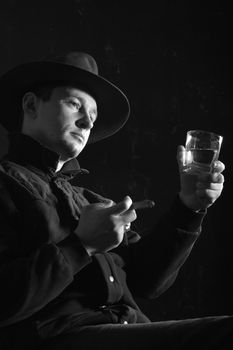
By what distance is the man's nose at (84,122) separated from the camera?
54.6 inches

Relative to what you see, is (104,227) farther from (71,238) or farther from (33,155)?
(33,155)

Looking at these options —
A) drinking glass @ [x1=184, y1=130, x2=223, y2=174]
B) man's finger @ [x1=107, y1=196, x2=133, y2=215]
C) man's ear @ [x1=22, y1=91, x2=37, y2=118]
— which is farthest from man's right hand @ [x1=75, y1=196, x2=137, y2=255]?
man's ear @ [x1=22, y1=91, x2=37, y2=118]

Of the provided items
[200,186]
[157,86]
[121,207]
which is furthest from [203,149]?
[157,86]

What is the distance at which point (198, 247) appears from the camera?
1.99m

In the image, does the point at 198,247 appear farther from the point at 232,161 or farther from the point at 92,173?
the point at 92,173

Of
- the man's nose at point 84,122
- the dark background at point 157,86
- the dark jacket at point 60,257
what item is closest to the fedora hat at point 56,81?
the man's nose at point 84,122

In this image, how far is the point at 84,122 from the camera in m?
1.39

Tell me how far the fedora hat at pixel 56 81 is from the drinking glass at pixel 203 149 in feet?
1.37

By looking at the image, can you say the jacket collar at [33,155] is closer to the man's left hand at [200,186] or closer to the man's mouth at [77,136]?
the man's mouth at [77,136]

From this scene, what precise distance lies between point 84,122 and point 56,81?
0.18m

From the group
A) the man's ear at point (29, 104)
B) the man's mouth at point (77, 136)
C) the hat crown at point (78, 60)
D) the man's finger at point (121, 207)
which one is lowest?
the man's finger at point (121, 207)

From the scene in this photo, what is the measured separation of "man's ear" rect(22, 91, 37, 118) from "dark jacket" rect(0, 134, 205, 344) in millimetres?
125

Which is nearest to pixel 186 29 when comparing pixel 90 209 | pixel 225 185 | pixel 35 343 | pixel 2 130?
pixel 225 185

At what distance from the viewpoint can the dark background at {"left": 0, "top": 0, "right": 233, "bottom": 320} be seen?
198 centimetres
